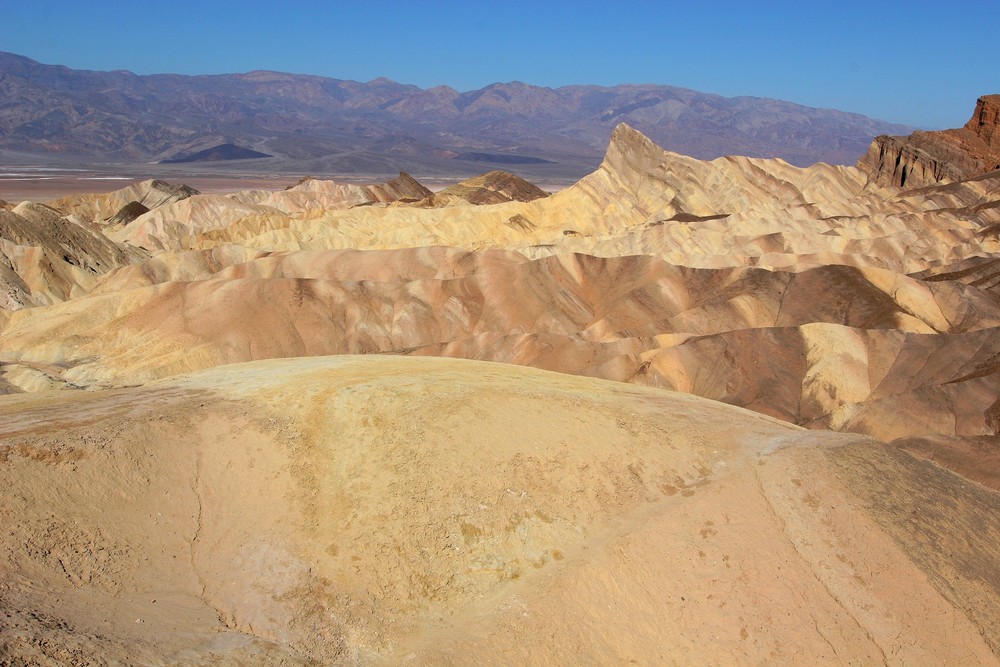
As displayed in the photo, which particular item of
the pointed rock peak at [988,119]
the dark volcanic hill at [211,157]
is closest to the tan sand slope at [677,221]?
the pointed rock peak at [988,119]

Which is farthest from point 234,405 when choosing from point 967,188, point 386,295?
point 967,188

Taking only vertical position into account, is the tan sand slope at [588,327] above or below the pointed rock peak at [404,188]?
below

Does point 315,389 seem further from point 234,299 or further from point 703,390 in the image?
point 234,299

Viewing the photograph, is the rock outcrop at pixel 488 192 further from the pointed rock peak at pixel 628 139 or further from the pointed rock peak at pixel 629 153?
the pointed rock peak at pixel 628 139

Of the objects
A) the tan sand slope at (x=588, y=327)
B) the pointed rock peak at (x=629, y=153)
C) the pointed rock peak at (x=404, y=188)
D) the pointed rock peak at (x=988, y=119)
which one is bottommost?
the tan sand slope at (x=588, y=327)

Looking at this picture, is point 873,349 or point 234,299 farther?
point 234,299

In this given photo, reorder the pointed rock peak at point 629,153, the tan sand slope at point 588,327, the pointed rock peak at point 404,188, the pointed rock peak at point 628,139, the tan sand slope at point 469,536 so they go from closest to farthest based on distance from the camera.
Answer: the tan sand slope at point 469,536
the tan sand slope at point 588,327
the pointed rock peak at point 629,153
the pointed rock peak at point 628,139
the pointed rock peak at point 404,188

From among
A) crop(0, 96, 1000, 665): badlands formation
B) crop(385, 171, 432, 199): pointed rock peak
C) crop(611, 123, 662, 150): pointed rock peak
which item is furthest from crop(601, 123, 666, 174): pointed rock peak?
crop(0, 96, 1000, 665): badlands formation
